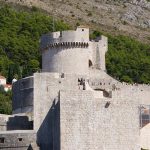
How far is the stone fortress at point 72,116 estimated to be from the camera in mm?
45281

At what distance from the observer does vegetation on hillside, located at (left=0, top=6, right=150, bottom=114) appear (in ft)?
297

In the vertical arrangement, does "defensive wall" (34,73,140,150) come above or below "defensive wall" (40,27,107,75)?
below

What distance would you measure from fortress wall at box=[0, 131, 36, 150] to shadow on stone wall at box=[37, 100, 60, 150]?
1.45 ft

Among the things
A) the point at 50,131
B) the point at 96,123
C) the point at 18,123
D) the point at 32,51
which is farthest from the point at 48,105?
the point at 32,51

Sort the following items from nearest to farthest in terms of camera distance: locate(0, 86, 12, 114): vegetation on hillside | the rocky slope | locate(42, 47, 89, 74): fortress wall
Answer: locate(42, 47, 89, 74): fortress wall < locate(0, 86, 12, 114): vegetation on hillside < the rocky slope

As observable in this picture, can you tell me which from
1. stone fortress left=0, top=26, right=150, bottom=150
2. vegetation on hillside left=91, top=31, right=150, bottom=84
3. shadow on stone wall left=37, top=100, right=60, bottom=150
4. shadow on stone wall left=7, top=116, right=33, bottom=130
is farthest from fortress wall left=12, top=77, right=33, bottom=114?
vegetation on hillside left=91, top=31, right=150, bottom=84

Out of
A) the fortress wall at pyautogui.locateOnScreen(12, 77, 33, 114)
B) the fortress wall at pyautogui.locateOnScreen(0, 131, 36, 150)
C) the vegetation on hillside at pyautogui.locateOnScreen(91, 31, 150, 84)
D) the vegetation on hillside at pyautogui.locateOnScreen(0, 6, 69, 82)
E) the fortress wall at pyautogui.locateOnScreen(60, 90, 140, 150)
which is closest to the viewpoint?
the fortress wall at pyautogui.locateOnScreen(60, 90, 140, 150)

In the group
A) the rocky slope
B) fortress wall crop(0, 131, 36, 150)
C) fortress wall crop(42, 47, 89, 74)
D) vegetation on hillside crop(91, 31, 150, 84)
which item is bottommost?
fortress wall crop(0, 131, 36, 150)

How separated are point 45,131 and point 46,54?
361 inches

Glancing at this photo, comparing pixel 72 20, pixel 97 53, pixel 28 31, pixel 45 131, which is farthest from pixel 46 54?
pixel 72 20

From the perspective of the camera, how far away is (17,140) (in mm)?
47000

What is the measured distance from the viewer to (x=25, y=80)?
50031mm

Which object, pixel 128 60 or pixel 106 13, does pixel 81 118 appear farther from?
pixel 106 13

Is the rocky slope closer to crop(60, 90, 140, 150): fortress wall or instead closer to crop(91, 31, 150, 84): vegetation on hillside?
crop(91, 31, 150, 84): vegetation on hillside
